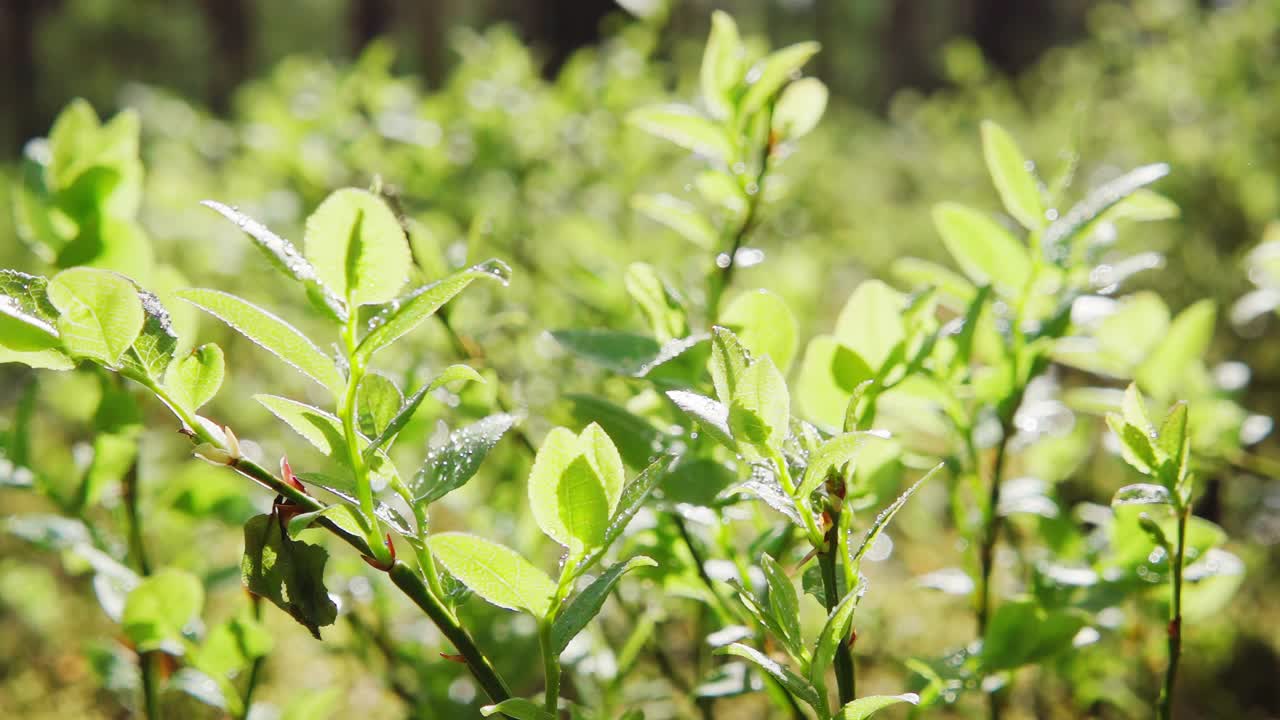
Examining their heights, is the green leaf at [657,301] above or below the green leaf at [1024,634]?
above

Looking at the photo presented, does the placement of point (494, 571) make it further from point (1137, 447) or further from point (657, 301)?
point (1137, 447)

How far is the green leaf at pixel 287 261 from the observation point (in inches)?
18.4

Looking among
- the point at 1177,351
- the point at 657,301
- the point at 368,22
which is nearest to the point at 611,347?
the point at 657,301

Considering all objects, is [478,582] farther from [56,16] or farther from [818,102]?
[56,16]

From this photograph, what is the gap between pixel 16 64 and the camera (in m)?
10.1

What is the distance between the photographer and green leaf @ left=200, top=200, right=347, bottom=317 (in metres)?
0.47

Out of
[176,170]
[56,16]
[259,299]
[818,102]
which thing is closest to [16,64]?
[56,16]

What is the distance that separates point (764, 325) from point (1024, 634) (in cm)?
33

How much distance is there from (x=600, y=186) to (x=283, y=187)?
2.13 feet

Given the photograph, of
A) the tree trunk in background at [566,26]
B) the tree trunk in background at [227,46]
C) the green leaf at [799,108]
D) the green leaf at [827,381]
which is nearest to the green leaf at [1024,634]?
the green leaf at [827,381]

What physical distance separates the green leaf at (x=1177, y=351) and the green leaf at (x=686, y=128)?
50 centimetres

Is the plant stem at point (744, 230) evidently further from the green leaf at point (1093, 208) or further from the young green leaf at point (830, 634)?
the young green leaf at point (830, 634)

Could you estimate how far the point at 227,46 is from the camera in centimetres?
1096

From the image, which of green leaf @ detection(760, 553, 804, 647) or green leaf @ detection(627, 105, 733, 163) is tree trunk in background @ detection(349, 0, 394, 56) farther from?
green leaf @ detection(760, 553, 804, 647)
